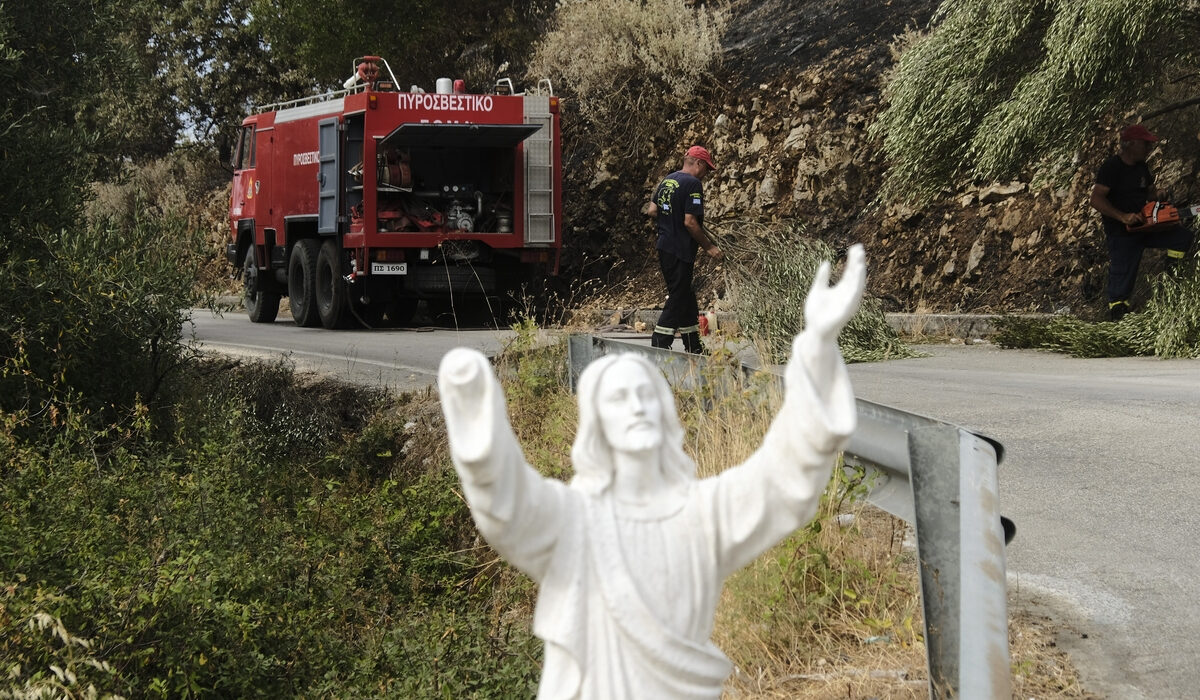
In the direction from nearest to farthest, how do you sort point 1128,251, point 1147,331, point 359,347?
point 1147,331 → point 1128,251 → point 359,347

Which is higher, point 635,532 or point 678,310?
point 678,310

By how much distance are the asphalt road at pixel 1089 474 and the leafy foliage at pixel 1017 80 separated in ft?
6.81

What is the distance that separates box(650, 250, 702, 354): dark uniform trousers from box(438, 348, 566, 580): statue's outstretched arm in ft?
26.7

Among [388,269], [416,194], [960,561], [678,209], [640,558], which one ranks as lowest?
[960,561]

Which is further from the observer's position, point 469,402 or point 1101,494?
point 1101,494

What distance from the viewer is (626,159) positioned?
2414 centimetres

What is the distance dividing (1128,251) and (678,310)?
18.0 feet

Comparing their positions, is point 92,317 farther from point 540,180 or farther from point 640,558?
point 540,180

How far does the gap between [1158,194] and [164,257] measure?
37.7 ft

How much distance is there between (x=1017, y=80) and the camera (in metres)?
14.6

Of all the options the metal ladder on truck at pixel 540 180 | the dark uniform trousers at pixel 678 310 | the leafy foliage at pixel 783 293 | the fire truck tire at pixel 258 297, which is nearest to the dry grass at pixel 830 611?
the dark uniform trousers at pixel 678 310

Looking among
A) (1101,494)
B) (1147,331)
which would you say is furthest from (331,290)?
(1101,494)

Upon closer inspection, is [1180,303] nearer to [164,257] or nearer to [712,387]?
[712,387]

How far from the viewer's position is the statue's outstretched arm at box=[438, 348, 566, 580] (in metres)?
2.48
